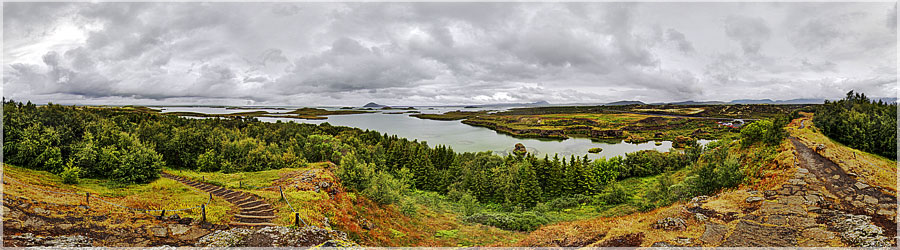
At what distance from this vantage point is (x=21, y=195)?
31.2 ft

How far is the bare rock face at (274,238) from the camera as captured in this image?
954cm

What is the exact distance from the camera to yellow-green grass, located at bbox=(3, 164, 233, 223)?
34.1 ft

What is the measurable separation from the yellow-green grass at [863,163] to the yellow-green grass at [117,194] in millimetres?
29046

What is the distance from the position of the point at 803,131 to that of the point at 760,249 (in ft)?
82.4

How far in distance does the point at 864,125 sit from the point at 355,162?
35097 mm

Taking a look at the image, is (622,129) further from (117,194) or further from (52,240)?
(52,240)

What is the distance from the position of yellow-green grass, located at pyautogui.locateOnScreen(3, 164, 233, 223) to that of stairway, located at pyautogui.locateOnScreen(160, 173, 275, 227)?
0.43 metres

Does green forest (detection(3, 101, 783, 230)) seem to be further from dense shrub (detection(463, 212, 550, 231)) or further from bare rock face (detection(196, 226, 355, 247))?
bare rock face (detection(196, 226, 355, 247))

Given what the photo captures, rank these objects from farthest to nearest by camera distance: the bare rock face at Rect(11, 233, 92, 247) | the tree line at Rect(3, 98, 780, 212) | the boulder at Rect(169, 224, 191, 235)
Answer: the tree line at Rect(3, 98, 780, 212), the boulder at Rect(169, 224, 191, 235), the bare rock face at Rect(11, 233, 92, 247)

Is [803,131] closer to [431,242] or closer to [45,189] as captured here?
[431,242]

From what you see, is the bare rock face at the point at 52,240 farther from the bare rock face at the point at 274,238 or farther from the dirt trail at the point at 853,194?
the dirt trail at the point at 853,194

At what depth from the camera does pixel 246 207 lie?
1320 cm

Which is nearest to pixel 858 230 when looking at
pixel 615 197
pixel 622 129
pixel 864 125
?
pixel 864 125

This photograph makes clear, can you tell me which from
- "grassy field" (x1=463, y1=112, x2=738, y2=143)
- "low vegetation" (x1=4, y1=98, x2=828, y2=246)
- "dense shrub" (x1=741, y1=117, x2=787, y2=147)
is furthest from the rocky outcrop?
"grassy field" (x1=463, y1=112, x2=738, y2=143)
